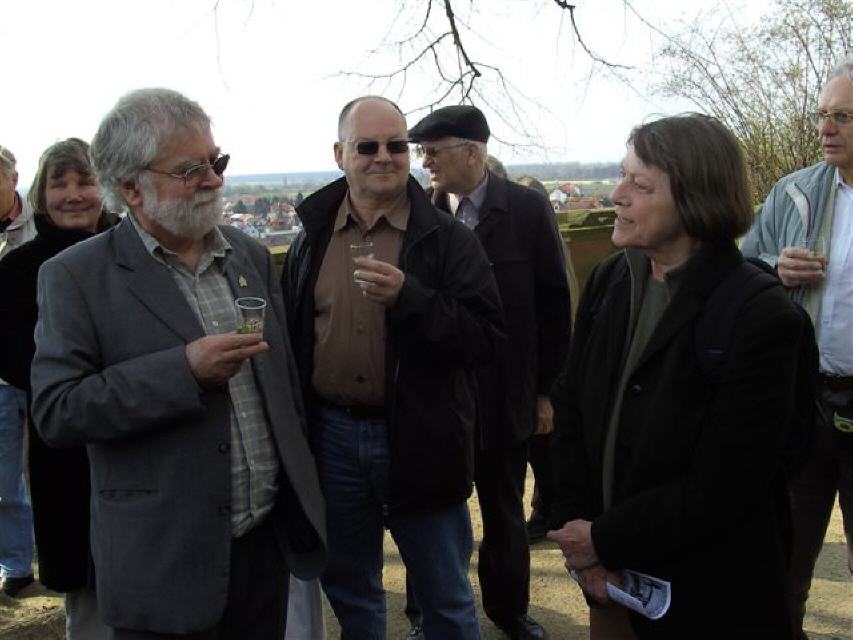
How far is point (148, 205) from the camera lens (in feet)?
7.54

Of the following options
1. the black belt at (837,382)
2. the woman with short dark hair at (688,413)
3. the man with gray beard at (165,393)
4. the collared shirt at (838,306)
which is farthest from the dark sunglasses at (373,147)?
the black belt at (837,382)

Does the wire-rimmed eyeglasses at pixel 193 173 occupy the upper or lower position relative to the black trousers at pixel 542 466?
upper

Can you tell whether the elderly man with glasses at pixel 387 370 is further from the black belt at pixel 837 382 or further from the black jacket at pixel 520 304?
the black belt at pixel 837 382

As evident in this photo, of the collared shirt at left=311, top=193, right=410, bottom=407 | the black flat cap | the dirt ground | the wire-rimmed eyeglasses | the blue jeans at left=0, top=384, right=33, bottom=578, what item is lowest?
the dirt ground

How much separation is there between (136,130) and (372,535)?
151 centimetres

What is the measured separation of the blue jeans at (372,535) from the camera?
2.86m

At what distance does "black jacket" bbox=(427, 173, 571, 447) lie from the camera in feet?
12.1

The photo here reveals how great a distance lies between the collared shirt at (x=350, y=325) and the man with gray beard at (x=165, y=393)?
1.30ft

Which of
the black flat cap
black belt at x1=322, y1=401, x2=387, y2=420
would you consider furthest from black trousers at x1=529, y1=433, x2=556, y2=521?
black belt at x1=322, y1=401, x2=387, y2=420

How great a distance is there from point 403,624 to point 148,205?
2.45 meters

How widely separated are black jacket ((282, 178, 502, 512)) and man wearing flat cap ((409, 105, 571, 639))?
0.75 m

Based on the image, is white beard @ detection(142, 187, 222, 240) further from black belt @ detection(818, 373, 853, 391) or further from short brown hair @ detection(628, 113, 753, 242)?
black belt @ detection(818, 373, 853, 391)

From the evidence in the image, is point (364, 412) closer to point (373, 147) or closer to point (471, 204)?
point (373, 147)

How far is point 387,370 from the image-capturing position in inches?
108
